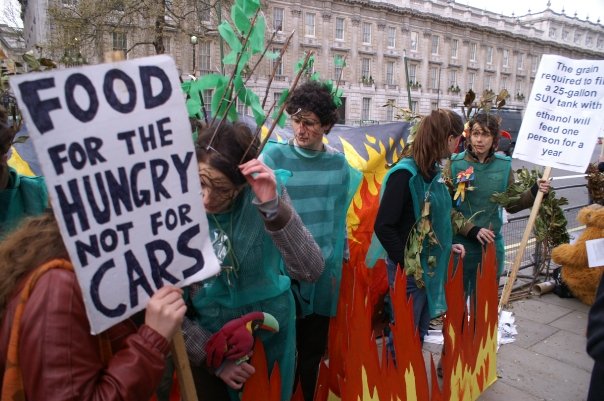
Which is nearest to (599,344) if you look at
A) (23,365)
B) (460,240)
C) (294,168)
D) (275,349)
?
(275,349)

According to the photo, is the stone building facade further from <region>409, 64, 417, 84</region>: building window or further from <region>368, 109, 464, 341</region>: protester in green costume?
<region>368, 109, 464, 341</region>: protester in green costume

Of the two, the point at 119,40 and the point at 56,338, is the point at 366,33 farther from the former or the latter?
the point at 56,338

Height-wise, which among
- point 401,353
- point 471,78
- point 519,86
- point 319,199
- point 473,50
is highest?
point 473,50

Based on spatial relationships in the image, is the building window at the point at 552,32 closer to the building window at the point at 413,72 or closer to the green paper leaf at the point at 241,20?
the building window at the point at 413,72

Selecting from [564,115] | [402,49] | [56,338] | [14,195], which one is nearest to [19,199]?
[14,195]

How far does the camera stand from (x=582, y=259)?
→ 420cm

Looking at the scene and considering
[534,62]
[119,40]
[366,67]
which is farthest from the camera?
[534,62]

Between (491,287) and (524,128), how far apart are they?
133cm

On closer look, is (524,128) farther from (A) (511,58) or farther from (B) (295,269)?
(A) (511,58)

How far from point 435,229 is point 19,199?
1.96 metres

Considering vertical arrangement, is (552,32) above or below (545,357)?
above

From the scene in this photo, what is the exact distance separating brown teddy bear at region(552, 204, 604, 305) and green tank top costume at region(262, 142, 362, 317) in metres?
2.68

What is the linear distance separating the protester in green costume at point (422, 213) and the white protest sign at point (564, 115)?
1156mm

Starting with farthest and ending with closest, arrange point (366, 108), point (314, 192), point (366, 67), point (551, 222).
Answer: point (366, 67) < point (366, 108) < point (551, 222) < point (314, 192)
